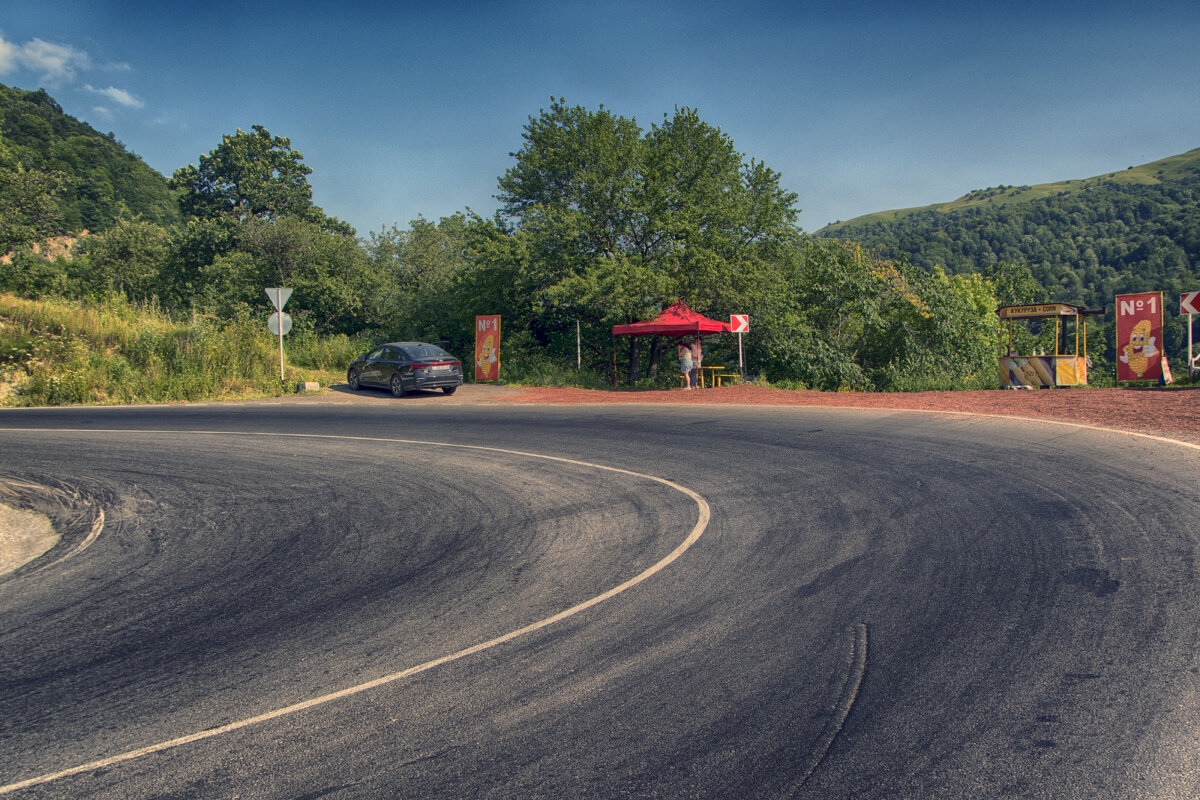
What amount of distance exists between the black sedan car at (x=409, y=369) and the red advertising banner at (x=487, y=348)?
3704mm

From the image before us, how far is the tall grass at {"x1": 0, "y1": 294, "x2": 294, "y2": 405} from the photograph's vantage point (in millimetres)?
20422

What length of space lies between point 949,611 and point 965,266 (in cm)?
9321

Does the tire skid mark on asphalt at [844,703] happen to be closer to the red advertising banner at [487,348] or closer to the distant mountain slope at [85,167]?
the red advertising banner at [487,348]

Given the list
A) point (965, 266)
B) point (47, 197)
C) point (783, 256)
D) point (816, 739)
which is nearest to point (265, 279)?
point (47, 197)

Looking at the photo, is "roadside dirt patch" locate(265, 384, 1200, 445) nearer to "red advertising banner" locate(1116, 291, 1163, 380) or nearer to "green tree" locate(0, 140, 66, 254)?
"red advertising banner" locate(1116, 291, 1163, 380)

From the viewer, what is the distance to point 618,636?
4152 millimetres

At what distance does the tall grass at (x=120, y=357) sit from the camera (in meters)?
20.4

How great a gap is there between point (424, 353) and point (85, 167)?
254 feet

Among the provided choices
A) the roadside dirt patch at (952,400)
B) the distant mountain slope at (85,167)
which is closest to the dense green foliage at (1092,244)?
the roadside dirt patch at (952,400)

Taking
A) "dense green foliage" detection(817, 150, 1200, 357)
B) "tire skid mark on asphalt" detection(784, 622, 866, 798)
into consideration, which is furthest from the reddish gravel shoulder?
"dense green foliage" detection(817, 150, 1200, 357)

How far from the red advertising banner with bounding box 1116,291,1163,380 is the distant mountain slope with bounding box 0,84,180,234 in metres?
76.3

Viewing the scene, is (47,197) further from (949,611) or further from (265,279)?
(949,611)

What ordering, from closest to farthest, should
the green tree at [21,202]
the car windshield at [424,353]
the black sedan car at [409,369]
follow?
the black sedan car at [409,369]
the car windshield at [424,353]
the green tree at [21,202]

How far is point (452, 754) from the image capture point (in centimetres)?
299
